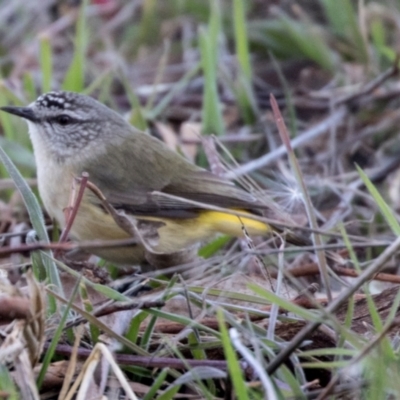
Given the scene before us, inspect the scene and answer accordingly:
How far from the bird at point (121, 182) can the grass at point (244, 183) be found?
0.15 m

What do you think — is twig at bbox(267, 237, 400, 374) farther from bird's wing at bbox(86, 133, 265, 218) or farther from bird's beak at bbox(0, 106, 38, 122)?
bird's beak at bbox(0, 106, 38, 122)

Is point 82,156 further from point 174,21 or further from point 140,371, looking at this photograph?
point 174,21

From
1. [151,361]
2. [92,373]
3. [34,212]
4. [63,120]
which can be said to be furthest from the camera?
[63,120]

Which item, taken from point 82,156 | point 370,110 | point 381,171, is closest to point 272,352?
point 82,156

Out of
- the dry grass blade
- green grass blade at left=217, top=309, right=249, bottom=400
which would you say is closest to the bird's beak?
the dry grass blade

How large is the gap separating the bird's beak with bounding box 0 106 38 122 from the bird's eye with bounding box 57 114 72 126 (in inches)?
4.3

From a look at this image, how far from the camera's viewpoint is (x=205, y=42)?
462cm

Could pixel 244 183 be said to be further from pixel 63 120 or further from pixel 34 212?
pixel 34 212

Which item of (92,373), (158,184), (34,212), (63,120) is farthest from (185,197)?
(92,373)

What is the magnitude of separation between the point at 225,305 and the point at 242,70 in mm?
2706

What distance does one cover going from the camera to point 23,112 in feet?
12.5

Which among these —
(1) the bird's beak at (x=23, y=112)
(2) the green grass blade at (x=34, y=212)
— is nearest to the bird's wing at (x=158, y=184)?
(1) the bird's beak at (x=23, y=112)

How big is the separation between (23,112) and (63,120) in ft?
0.73

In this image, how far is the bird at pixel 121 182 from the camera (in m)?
3.53
